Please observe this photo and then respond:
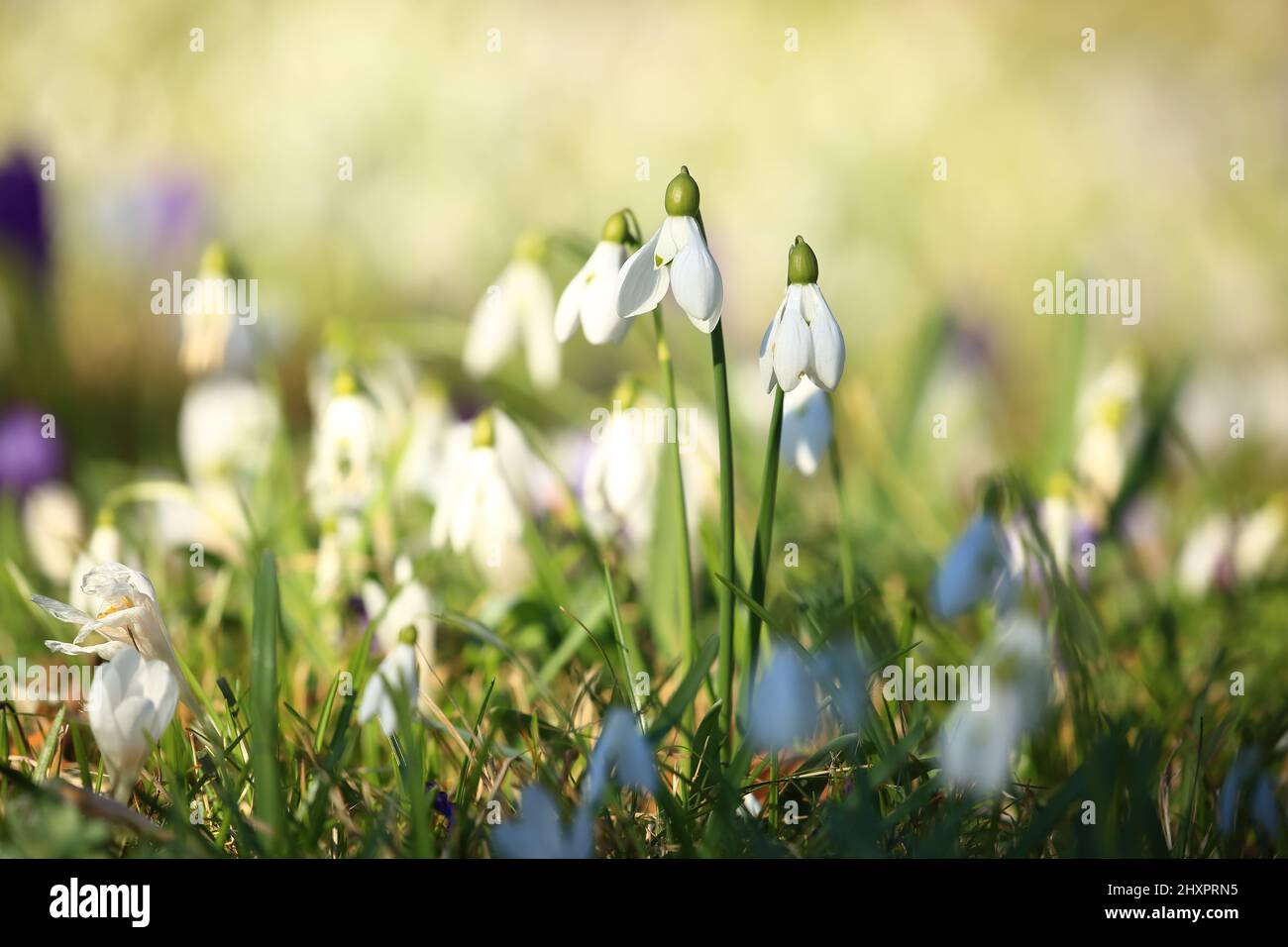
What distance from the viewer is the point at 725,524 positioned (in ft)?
3.44

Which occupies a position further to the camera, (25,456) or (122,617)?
(25,456)

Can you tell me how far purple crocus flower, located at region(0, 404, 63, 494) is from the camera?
7.29 feet

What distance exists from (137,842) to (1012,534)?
99 centimetres

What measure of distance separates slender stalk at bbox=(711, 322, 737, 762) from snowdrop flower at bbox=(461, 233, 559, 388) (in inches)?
20.2

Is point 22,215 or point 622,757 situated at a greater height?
point 22,215

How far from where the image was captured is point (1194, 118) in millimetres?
4086

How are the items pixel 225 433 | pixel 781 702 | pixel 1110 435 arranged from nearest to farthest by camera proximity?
pixel 781 702, pixel 1110 435, pixel 225 433

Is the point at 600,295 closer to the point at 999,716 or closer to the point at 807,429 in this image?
Answer: the point at 807,429

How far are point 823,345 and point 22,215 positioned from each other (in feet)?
7.98

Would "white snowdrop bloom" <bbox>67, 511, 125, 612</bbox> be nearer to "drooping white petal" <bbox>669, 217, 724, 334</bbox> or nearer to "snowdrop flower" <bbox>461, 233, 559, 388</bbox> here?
"snowdrop flower" <bbox>461, 233, 559, 388</bbox>

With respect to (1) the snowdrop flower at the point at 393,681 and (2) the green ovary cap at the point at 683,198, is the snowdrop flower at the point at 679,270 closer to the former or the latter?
(2) the green ovary cap at the point at 683,198

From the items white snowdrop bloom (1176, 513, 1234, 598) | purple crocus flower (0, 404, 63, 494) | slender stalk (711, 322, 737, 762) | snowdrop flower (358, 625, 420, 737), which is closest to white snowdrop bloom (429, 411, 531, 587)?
snowdrop flower (358, 625, 420, 737)

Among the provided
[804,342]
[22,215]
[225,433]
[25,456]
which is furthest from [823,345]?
[22,215]
